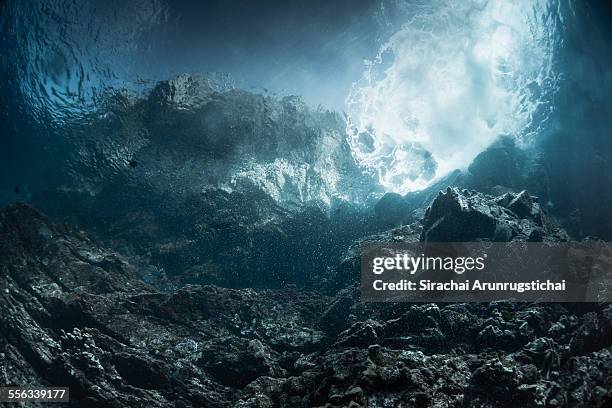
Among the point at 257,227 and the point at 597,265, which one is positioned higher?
the point at 257,227

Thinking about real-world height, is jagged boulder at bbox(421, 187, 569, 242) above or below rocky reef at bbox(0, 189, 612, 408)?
above

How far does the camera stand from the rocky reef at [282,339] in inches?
581

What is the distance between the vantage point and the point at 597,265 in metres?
21.5

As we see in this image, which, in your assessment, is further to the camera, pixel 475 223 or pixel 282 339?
pixel 475 223

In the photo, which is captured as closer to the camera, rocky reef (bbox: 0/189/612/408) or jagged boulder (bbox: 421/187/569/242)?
rocky reef (bbox: 0/189/612/408)

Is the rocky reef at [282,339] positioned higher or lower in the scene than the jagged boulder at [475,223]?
lower

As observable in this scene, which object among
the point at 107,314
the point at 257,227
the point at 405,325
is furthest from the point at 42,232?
the point at 405,325

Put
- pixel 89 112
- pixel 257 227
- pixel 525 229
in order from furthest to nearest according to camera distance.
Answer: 1. pixel 257 227
2. pixel 89 112
3. pixel 525 229

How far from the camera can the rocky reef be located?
14.8 metres

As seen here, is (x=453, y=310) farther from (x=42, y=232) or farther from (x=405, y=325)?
(x=42, y=232)

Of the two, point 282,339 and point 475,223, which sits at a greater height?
point 475,223

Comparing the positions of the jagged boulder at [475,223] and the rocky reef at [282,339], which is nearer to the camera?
the rocky reef at [282,339]

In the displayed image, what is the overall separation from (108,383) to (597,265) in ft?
94.2

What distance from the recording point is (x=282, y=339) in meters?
23.9
